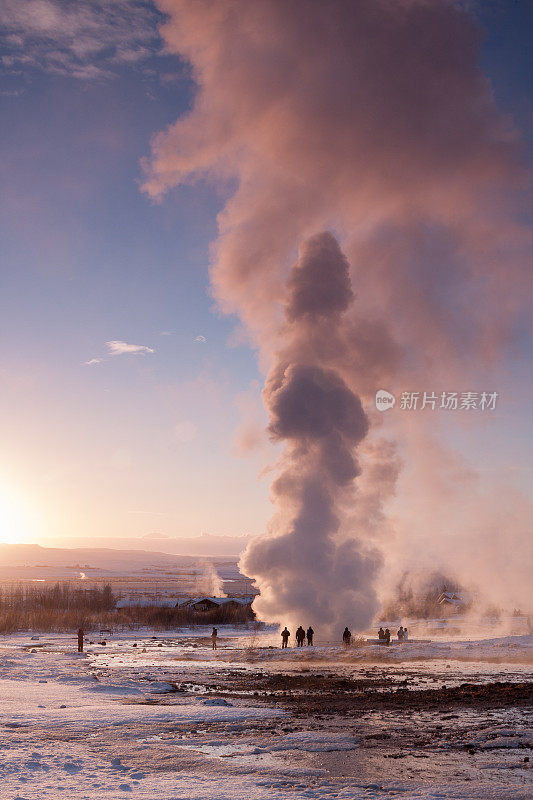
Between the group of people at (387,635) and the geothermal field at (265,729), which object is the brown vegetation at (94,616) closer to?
the group of people at (387,635)

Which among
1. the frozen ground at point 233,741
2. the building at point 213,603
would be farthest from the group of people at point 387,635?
the building at point 213,603

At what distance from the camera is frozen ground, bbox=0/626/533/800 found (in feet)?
32.2

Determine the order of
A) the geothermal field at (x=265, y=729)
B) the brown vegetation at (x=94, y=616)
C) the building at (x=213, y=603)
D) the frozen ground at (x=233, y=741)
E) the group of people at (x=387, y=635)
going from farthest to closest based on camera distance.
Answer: the building at (x=213, y=603) → the brown vegetation at (x=94, y=616) → the group of people at (x=387, y=635) → the geothermal field at (x=265, y=729) → the frozen ground at (x=233, y=741)

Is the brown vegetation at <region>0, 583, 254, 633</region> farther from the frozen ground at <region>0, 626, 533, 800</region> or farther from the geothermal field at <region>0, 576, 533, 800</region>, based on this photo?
the frozen ground at <region>0, 626, 533, 800</region>

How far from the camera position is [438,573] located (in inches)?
6348

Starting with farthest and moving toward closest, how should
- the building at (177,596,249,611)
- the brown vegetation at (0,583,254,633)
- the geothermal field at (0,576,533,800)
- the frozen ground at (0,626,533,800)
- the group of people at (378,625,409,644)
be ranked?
the building at (177,596,249,611) < the brown vegetation at (0,583,254,633) < the group of people at (378,625,409,644) < the geothermal field at (0,576,533,800) < the frozen ground at (0,626,533,800)

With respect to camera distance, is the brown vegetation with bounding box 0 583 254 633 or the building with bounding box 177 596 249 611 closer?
the brown vegetation with bounding box 0 583 254 633

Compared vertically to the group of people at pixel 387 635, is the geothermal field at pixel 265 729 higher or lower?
higher

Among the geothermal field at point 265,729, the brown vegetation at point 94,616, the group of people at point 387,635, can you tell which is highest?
the geothermal field at point 265,729

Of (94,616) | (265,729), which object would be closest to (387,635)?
(265,729)

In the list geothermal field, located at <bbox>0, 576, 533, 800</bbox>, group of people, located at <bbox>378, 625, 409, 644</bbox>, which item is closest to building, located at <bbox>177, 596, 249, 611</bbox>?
group of people, located at <bbox>378, 625, 409, 644</bbox>

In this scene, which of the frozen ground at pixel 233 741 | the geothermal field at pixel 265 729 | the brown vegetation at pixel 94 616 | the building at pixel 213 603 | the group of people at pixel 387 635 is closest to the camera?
the frozen ground at pixel 233 741

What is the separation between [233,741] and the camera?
531 inches

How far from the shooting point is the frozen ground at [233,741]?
9820mm
